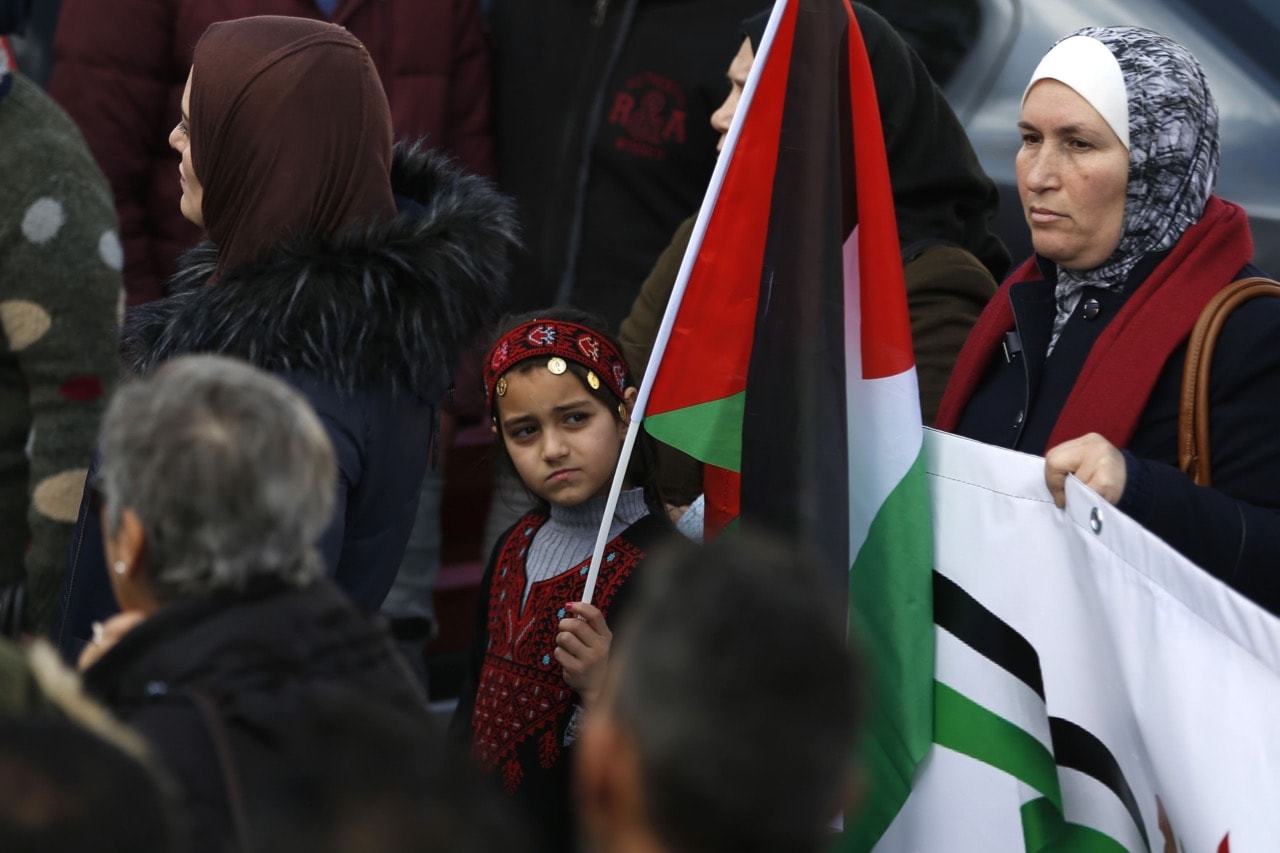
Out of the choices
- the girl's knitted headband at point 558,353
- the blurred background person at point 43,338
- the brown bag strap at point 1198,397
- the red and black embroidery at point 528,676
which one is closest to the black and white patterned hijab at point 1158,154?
the brown bag strap at point 1198,397

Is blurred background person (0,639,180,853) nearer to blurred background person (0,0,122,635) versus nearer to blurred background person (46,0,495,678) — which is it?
blurred background person (0,0,122,635)

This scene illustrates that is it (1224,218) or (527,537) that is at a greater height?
(1224,218)

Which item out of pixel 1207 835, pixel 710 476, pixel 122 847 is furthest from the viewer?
pixel 710 476

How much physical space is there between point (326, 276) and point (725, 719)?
1462mm

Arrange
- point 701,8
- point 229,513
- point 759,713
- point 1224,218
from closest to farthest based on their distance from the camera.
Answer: point 759,713
point 229,513
point 1224,218
point 701,8

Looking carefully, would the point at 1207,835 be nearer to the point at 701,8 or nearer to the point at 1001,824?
the point at 1001,824

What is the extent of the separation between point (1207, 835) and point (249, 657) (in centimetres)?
127

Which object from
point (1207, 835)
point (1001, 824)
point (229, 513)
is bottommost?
point (1001, 824)

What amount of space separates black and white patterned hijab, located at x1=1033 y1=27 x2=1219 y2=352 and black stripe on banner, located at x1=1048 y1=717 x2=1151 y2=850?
790mm

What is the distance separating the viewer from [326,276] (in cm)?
263

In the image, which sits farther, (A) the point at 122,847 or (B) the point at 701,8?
(B) the point at 701,8

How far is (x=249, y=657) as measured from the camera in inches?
65.7

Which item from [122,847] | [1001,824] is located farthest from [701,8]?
[122,847]

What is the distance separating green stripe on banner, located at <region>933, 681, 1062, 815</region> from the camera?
258cm
